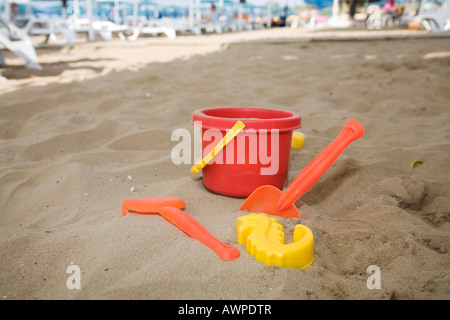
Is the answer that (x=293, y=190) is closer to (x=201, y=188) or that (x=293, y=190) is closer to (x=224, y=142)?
(x=224, y=142)

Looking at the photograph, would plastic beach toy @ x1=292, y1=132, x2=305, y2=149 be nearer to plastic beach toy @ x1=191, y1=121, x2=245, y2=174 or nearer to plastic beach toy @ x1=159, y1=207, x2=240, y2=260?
plastic beach toy @ x1=191, y1=121, x2=245, y2=174

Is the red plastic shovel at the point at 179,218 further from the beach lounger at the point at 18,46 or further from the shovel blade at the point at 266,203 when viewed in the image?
the beach lounger at the point at 18,46

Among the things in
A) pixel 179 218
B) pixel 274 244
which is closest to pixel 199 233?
pixel 179 218

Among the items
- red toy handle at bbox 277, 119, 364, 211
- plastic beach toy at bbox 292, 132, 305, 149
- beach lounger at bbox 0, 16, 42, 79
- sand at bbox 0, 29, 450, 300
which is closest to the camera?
sand at bbox 0, 29, 450, 300

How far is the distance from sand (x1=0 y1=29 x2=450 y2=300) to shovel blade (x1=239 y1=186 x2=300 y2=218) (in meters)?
0.06

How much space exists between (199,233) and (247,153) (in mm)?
356

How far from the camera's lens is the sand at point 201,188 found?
818 millimetres

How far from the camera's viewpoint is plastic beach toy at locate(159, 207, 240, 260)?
2.85ft

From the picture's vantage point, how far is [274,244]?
2.82 feet

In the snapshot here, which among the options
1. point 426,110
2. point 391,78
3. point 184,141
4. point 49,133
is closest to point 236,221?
point 184,141

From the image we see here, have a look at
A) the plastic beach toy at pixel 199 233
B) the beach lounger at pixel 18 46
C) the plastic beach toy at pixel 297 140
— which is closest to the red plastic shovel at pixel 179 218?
the plastic beach toy at pixel 199 233

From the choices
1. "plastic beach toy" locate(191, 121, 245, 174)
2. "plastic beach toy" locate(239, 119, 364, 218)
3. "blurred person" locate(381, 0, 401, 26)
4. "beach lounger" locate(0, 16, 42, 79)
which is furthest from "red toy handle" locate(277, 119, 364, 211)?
"blurred person" locate(381, 0, 401, 26)

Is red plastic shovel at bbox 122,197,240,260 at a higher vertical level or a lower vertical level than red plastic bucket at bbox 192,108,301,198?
lower

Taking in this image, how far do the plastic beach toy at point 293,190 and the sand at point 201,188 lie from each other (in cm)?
7
